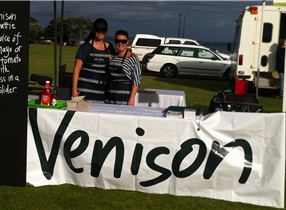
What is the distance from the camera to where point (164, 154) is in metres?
4.38

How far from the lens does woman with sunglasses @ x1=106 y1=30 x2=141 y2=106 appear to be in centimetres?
518

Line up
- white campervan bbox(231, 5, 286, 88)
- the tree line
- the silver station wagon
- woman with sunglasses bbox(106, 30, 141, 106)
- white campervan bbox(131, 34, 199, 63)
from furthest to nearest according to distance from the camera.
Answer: the tree line, white campervan bbox(131, 34, 199, 63), the silver station wagon, white campervan bbox(231, 5, 286, 88), woman with sunglasses bbox(106, 30, 141, 106)

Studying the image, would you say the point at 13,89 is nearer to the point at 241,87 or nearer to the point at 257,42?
the point at 241,87

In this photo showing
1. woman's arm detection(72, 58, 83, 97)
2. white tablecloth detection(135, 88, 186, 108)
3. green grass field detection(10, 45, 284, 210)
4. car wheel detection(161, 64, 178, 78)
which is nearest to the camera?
green grass field detection(10, 45, 284, 210)

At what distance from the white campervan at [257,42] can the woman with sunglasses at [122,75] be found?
7.32 meters

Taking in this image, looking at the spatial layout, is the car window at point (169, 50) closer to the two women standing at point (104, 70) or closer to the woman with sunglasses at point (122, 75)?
the two women standing at point (104, 70)

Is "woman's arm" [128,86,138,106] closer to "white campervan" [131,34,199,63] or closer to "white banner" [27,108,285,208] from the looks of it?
"white banner" [27,108,285,208]

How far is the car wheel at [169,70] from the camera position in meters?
18.1

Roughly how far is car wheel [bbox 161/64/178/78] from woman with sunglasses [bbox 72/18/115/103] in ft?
41.7

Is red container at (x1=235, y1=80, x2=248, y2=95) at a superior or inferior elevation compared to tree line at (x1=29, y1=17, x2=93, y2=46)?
inferior

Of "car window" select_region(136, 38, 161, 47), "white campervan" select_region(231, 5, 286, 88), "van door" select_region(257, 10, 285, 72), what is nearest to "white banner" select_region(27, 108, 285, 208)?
A: "white campervan" select_region(231, 5, 286, 88)

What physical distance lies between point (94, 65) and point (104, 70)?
14 cm

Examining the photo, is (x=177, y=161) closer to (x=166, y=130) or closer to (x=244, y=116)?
(x=166, y=130)

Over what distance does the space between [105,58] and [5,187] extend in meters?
1.93
